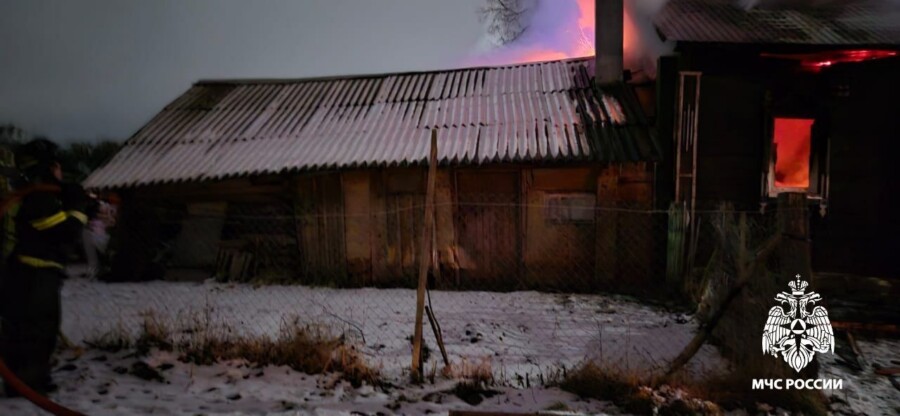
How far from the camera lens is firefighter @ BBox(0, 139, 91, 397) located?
3.66 metres

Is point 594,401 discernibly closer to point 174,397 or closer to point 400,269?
point 174,397

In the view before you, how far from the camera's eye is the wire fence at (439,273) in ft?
20.1

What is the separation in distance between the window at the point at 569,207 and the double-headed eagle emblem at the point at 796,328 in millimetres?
4293

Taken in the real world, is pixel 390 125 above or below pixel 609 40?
below

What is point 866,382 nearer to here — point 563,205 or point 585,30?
point 563,205

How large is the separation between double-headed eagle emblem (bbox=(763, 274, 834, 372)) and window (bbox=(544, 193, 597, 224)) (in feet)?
14.1

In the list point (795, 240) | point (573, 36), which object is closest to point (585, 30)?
point (573, 36)

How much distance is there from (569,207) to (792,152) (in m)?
5.34

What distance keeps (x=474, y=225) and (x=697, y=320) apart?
13.2 feet

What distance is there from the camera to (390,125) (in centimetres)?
995

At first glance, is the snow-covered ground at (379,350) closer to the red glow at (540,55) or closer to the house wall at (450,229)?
the house wall at (450,229)

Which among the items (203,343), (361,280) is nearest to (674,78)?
(361,280)

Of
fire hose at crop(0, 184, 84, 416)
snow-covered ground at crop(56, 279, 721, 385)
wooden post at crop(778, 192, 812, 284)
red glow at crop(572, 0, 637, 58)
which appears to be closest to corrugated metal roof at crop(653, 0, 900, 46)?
wooden post at crop(778, 192, 812, 284)

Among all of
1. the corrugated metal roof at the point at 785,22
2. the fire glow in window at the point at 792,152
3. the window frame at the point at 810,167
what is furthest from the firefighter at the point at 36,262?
the fire glow in window at the point at 792,152
